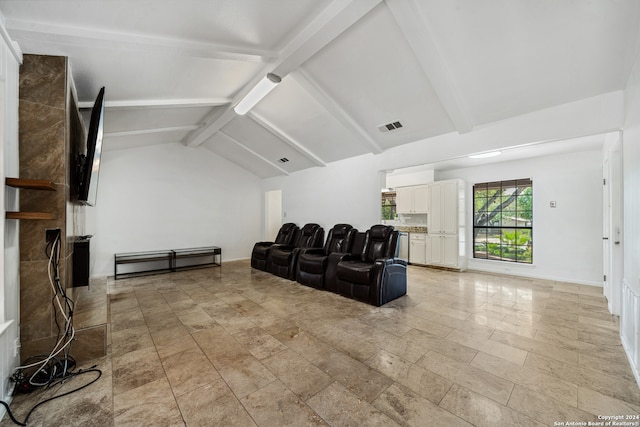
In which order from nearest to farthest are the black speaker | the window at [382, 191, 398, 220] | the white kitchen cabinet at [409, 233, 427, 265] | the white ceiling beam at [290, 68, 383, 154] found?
the black speaker, the white ceiling beam at [290, 68, 383, 154], the white kitchen cabinet at [409, 233, 427, 265], the window at [382, 191, 398, 220]

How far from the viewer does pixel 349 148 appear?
16.2 ft

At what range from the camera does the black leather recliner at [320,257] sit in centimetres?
447

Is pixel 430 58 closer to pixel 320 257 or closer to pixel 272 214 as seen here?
A: pixel 320 257

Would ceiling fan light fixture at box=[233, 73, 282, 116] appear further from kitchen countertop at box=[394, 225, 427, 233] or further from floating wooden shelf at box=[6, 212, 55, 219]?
kitchen countertop at box=[394, 225, 427, 233]

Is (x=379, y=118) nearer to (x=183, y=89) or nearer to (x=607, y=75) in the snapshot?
(x=607, y=75)

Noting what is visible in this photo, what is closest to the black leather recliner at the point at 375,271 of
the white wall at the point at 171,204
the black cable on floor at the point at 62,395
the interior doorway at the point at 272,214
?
the black cable on floor at the point at 62,395

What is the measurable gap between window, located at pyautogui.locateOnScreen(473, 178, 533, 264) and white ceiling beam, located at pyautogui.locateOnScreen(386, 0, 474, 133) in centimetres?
307

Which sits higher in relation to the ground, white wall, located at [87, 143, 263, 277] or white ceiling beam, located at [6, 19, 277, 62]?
white ceiling beam, located at [6, 19, 277, 62]

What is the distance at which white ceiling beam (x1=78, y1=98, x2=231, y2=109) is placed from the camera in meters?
3.26

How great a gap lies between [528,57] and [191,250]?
22.4 ft

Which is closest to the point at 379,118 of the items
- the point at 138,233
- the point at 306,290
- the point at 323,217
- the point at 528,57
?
the point at 528,57

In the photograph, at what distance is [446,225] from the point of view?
605cm

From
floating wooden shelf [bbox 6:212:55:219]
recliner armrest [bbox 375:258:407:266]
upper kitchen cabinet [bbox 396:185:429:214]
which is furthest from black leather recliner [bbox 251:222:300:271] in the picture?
floating wooden shelf [bbox 6:212:55:219]

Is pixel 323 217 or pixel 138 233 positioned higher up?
pixel 323 217
